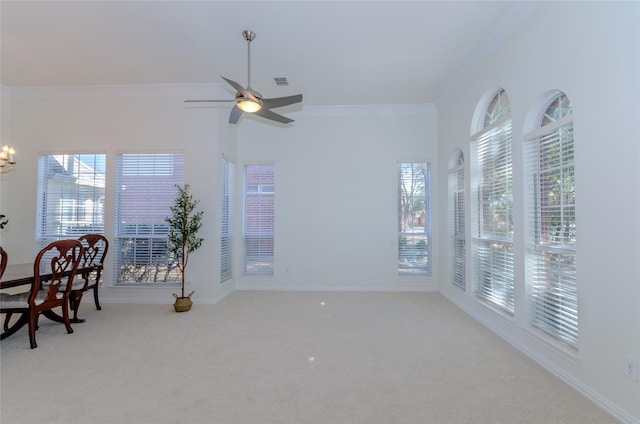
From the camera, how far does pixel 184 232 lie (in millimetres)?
4305

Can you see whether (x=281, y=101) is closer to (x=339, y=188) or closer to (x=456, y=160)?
(x=339, y=188)

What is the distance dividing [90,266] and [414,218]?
199 inches

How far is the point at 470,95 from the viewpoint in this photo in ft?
13.3

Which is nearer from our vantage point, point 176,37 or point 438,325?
point 176,37

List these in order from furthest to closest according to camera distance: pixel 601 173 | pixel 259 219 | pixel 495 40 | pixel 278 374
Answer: pixel 259 219 < pixel 495 40 < pixel 278 374 < pixel 601 173

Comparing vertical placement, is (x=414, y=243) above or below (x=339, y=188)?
below

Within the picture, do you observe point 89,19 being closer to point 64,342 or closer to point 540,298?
point 64,342

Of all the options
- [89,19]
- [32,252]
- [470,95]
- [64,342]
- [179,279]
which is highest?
[89,19]

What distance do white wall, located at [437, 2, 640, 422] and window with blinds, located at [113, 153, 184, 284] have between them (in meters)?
4.73

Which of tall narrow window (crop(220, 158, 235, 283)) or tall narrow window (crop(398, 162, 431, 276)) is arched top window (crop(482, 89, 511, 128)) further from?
tall narrow window (crop(220, 158, 235, 283))

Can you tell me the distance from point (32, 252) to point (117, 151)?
210cm

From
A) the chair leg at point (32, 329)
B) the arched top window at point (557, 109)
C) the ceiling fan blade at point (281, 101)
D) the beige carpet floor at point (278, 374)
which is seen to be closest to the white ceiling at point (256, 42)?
the ceiling fan blade at point (281, 101)

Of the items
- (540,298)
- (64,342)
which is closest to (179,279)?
(64,342)

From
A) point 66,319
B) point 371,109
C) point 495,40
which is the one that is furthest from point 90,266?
point 495,40
